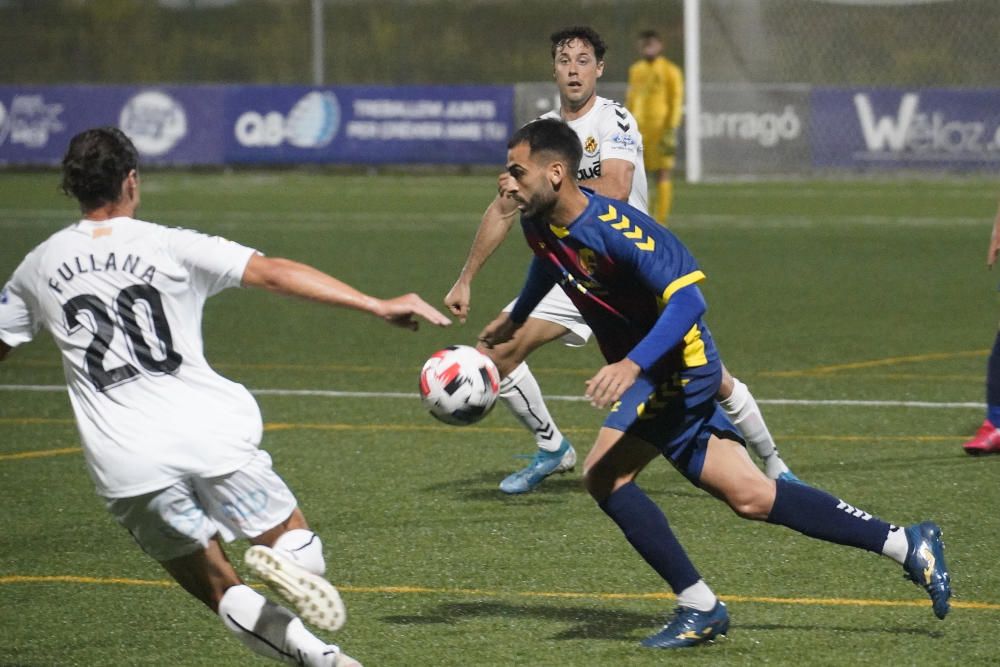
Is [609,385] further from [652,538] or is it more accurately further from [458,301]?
[458,301]

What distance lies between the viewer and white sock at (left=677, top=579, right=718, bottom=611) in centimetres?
552

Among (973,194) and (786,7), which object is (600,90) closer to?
(786,7)

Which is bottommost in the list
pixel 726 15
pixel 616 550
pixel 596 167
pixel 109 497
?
pixel 616 550

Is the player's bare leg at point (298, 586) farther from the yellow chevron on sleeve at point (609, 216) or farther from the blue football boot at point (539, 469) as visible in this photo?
the blue football boot at point (539, 469)

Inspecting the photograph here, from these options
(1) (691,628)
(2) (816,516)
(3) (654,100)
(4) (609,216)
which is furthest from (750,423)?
(3) (654,100)

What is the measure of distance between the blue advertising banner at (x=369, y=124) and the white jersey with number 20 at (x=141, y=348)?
2628cm

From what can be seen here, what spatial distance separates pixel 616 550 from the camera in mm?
6973

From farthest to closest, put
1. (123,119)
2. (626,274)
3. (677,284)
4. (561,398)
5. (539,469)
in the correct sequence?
(123,119), (561,398), (539,469), (626,274), (677,284)

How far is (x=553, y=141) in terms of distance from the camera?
5520 millimetres

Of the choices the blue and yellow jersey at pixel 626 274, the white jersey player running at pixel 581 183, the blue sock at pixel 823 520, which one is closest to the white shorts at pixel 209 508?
the blue and yellow jersey at pixel 626 274

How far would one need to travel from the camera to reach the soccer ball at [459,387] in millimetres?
5676

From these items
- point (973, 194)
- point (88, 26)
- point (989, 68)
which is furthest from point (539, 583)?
point (88, 26)

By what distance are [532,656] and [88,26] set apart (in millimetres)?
37436

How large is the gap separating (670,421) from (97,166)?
6.62ft
